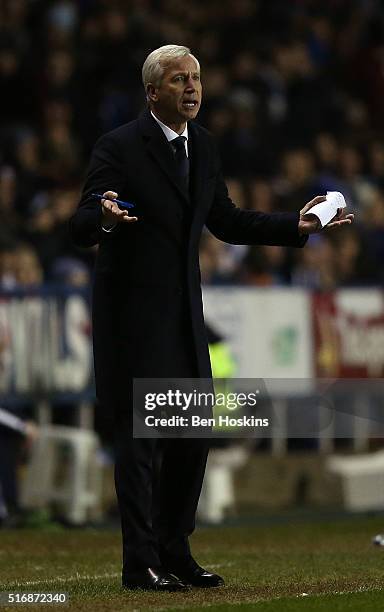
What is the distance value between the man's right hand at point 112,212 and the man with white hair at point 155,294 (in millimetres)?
127

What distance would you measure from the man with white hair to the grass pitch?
292 millimetres

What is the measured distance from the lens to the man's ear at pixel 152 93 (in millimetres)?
7172

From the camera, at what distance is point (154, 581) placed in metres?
7.02

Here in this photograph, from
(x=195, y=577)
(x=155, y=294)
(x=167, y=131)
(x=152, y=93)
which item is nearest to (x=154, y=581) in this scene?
(x=195, y=577)

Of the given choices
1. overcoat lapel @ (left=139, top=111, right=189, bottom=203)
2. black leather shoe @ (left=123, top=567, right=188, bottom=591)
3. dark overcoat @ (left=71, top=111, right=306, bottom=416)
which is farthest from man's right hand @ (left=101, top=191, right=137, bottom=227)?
black leather shoe @ (left=123, top=567, right=188, bottom=591)

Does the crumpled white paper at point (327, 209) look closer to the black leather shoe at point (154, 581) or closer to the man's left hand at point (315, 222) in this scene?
the man's left hand at point (315, 222)

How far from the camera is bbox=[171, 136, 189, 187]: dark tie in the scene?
7.30 m

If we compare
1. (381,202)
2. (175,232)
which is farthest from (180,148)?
(381,202)

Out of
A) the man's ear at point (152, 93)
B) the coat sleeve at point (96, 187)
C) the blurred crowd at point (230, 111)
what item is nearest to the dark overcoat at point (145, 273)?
the coat sleeve at point (96, 187)

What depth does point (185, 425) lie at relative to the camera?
7309 mm

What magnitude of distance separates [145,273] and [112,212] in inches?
19.3

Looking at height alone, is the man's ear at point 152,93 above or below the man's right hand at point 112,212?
above

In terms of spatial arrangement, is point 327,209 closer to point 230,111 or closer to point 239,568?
point 239,568

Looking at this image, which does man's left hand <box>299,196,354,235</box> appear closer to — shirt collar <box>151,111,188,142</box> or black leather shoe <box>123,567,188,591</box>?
shirt collar <box>151,111,188,142</box>
